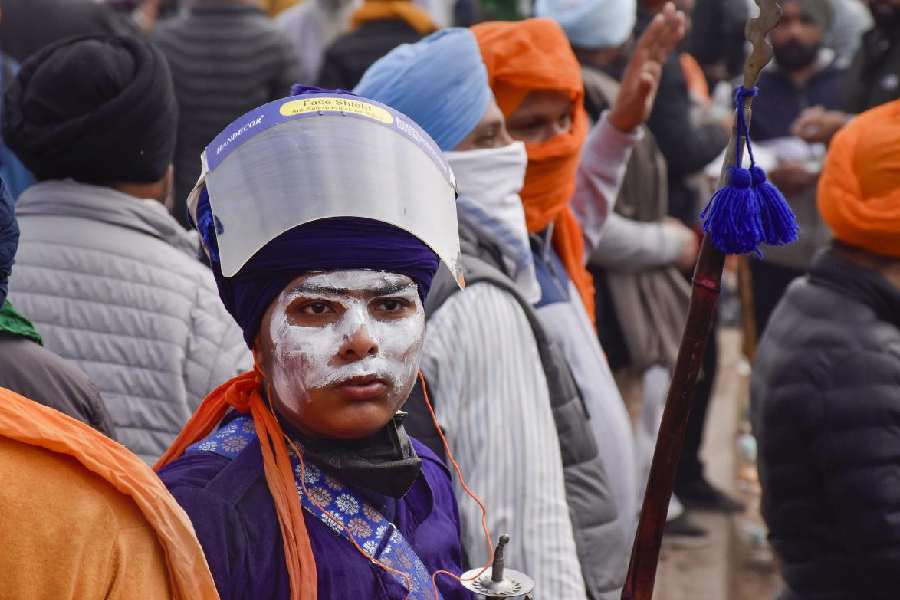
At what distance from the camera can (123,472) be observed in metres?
1.44

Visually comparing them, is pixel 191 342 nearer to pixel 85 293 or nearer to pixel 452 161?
pixel 85 293

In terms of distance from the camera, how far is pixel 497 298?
273 cm

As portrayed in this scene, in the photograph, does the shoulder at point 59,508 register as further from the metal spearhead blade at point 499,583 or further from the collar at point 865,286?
the collar at point 865,286

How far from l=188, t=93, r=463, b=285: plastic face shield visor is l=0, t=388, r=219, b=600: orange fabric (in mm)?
534

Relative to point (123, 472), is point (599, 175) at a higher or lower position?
lower

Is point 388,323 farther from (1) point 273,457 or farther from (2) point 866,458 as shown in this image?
(2) point 866,458

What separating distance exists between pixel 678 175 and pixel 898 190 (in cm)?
249

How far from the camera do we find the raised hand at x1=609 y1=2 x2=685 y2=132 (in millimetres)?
3926

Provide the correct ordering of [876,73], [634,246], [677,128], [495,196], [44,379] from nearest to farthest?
[44,379]
[495,196]
[634,246]
[677,128]
[876,73]

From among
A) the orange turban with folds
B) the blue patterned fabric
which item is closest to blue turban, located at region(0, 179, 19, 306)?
the blue patterned fabric

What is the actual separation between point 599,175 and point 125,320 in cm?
173

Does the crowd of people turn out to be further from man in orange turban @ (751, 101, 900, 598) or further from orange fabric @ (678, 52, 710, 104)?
orange fabric @ (678, 52, 710, 104)

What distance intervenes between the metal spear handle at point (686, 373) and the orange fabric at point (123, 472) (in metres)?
0.75

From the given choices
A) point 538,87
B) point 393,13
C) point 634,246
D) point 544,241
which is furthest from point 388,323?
point 393,13
